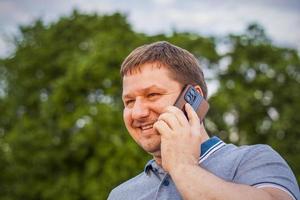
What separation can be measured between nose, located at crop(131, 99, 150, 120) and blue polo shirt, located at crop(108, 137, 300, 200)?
1.03 feet

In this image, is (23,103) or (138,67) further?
(23,103)

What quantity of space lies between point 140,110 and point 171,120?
459 mm

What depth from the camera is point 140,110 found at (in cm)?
311

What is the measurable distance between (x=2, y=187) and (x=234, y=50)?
12487mm

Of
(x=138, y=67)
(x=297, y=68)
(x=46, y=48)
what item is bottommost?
(x=138, y=67)

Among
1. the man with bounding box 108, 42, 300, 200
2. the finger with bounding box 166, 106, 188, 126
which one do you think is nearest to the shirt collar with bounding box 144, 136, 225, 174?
the man with bounding box 108, 42, 300, 200

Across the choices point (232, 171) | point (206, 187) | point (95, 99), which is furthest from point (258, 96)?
point (206, 187)

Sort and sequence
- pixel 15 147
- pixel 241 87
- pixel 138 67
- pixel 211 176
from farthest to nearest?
pixel 241 87
pixel 15 147
pixel 138 67
pixel 211 176

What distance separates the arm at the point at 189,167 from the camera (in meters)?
2.42

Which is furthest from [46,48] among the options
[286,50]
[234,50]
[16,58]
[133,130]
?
[133,130]

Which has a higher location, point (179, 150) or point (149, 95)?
point (149, 95)

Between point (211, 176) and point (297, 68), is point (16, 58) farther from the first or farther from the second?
point (211, 176)

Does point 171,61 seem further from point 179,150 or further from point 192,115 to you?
point 179,150

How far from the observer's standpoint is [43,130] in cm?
2925
